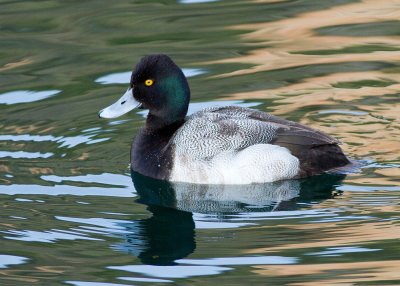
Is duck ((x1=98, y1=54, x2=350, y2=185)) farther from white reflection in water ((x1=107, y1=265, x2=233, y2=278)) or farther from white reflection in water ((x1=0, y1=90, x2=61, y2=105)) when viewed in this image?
white reflection in water ((x1=0, y1=90, x2=61, y2=105))

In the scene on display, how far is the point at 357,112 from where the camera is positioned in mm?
11016

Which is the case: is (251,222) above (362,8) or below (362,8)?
below

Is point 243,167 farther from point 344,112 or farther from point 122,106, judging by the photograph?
point 344,112

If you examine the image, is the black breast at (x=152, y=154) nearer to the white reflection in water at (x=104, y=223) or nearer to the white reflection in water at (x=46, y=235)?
the white reflection in water at (x=104, y=223)

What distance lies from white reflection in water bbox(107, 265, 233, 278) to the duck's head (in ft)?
8.99

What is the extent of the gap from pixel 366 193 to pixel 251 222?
1143mm

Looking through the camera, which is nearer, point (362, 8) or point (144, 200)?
point (144, 200)

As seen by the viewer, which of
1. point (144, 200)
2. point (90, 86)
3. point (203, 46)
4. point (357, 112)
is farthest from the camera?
point (203, 46)

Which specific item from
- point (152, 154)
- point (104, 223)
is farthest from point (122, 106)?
point (104, 223)

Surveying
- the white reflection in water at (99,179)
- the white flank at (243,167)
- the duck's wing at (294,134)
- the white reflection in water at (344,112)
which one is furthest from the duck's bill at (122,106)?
the white reflection in water at (344,112)

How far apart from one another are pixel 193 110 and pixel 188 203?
2.41 m

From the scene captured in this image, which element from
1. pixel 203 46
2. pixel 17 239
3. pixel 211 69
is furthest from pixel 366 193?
pixel 203 46

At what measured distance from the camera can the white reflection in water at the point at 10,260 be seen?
7789mm

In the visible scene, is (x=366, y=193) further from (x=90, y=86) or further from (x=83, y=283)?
(x=90, y=86)
